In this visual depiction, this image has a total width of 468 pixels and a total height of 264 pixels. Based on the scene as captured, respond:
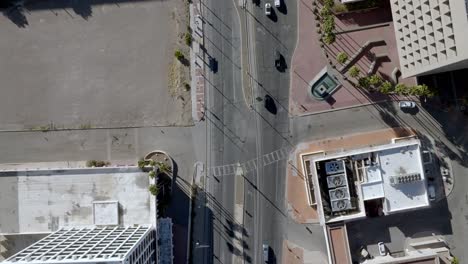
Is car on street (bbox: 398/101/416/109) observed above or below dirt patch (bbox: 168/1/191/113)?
below

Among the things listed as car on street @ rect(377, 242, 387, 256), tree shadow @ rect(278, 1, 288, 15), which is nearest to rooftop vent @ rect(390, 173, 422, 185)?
car on street @ rect(377, 242, 387, 256)

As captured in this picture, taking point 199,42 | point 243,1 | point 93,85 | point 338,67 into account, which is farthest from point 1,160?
point 338,67

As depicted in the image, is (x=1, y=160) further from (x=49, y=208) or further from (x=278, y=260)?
(x=278, y=260)

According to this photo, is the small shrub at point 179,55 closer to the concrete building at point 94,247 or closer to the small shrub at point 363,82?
the concrete building at point 94,247

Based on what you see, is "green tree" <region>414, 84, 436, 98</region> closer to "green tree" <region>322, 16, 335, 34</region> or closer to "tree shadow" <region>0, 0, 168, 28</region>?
"green tree" <region>322, 16, 335, 34</region>

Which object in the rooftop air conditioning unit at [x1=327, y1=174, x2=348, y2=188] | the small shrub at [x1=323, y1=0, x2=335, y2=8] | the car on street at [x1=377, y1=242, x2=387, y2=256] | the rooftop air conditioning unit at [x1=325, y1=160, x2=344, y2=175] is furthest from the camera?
the car on street at [x1=377, y1=242, x2=387, y2=256]

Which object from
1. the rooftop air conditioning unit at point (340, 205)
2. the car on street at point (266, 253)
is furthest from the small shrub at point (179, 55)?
the car on street at point (266, 253)

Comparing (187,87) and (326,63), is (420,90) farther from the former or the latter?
(187,87)
